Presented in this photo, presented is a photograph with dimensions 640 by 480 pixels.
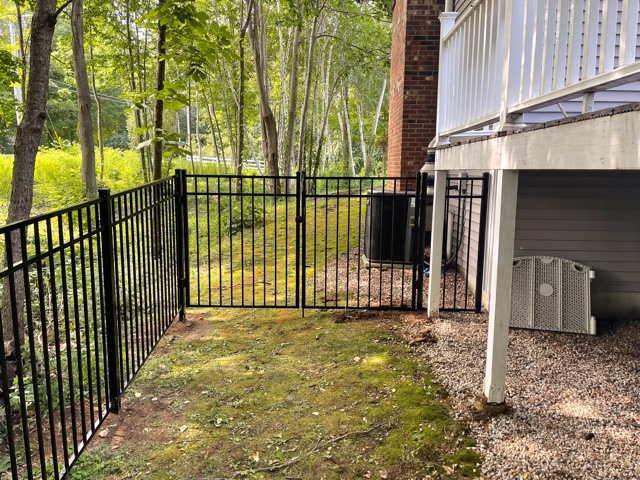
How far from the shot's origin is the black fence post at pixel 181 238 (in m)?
5.33

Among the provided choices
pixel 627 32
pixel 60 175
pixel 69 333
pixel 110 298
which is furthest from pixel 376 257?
pixel 60 175

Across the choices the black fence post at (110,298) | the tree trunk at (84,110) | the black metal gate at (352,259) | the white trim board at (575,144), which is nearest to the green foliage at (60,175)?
the tree trunk at (84,110)

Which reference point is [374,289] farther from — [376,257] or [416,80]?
[416,80]

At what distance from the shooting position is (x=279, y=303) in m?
6.37

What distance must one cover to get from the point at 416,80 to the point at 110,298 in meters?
6.13

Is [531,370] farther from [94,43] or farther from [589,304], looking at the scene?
[94,43]

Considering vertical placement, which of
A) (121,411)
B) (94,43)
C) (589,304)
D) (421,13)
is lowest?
(121,411)

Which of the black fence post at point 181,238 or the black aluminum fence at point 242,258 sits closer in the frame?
the black fence post at point 181,238

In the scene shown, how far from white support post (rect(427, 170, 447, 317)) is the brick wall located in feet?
8.41

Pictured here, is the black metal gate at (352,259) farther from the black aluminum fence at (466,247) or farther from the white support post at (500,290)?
the white support post at (500,290)

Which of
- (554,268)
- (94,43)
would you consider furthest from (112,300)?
(94,43)

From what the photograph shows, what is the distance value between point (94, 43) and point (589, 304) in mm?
13800

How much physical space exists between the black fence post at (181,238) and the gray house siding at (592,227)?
12.4ft

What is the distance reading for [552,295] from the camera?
205 inches
